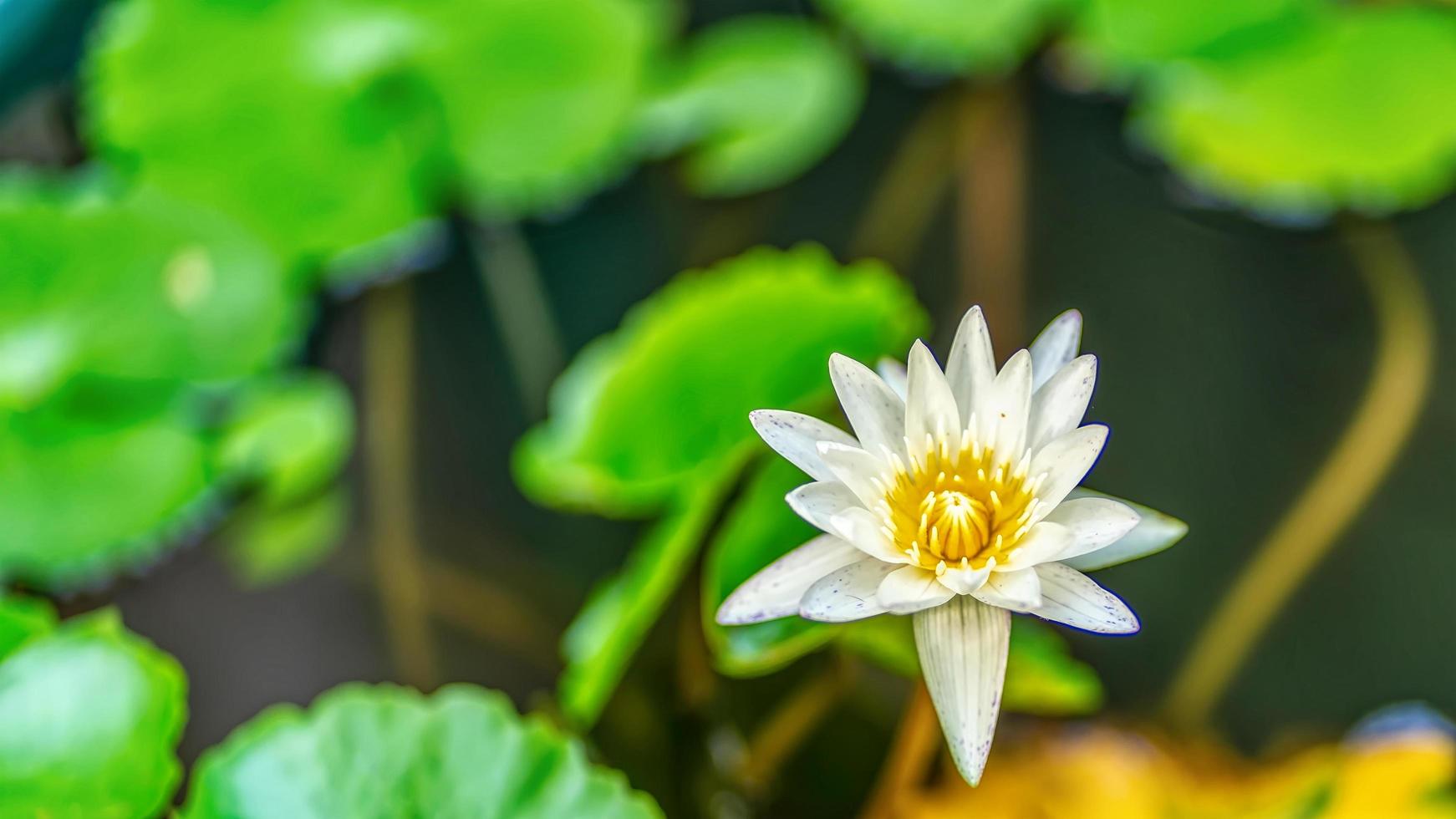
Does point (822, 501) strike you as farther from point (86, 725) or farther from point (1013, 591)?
point (86, 725)

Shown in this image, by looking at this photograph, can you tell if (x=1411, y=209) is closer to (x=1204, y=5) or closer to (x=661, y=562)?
(x=1204, y=5)

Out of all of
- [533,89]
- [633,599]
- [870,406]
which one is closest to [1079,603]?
[870,406]

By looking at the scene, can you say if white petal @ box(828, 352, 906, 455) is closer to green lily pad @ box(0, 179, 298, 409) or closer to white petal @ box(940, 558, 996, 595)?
white petal @ box(940, 558, 996, 595)

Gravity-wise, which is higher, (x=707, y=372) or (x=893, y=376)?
(x=893, y=376)

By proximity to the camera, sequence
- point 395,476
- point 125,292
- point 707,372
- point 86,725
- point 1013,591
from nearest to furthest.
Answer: point 1013,591, point 86,725, point 707,372, point 125,292, point 395,476

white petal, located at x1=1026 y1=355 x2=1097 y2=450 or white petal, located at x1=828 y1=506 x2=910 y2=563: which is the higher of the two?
white petal, located at x1=1026 y1=355 x2=1097 y2=450

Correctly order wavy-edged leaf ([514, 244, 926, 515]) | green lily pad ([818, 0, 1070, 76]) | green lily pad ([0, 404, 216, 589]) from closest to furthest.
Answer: wavy-edged leaf ([514, 244, 926, 515]) → green lily pad ([0, 404, 216, 589]) → green lily pad ([818, 0, 1070, 76])

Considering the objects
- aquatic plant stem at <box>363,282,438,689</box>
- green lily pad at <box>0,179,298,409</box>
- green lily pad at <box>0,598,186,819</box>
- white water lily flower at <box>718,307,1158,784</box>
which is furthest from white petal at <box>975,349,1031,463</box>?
green lily pad at <box>0,179,298,409</box>
